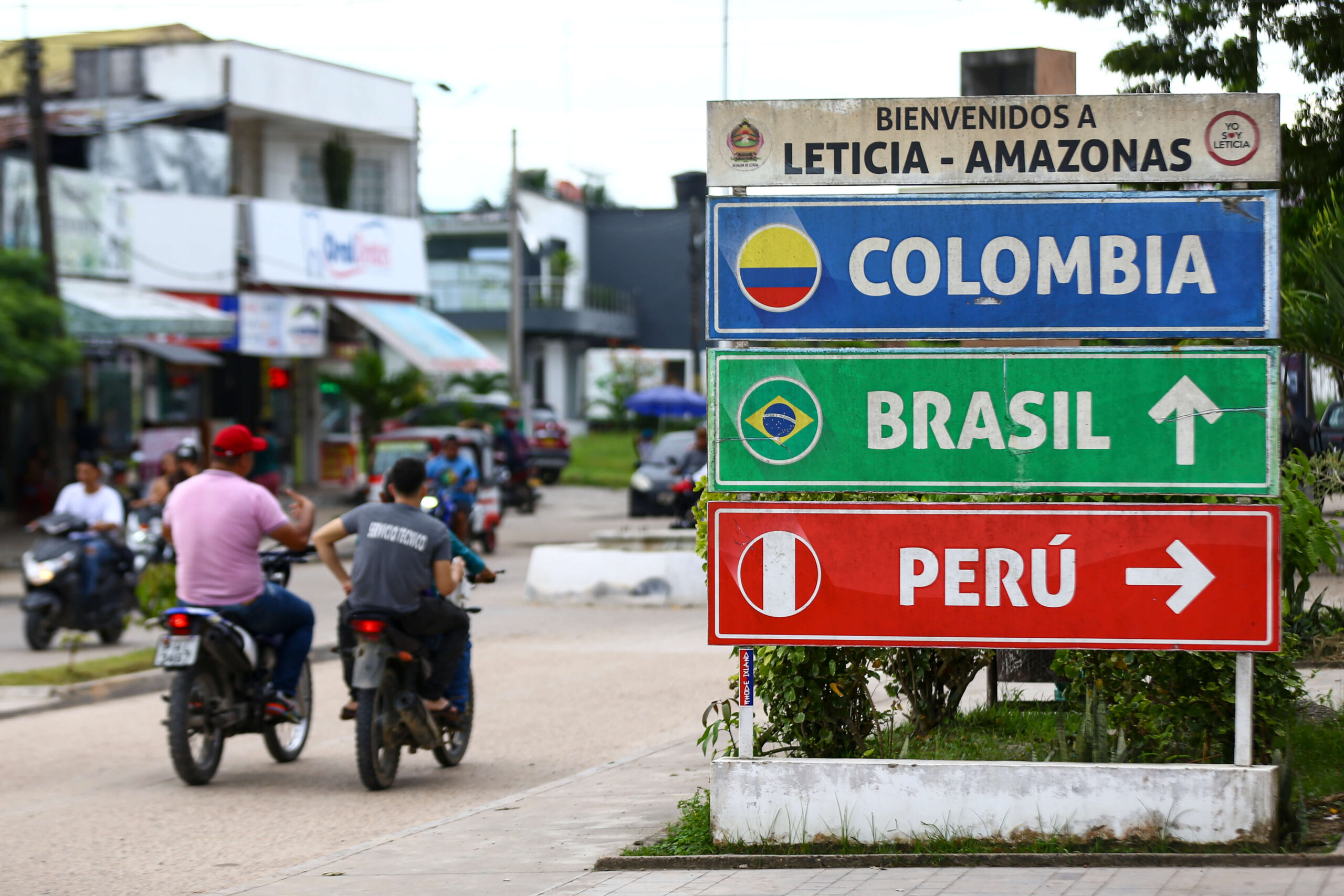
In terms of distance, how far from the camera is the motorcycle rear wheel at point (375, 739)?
26.6 ft

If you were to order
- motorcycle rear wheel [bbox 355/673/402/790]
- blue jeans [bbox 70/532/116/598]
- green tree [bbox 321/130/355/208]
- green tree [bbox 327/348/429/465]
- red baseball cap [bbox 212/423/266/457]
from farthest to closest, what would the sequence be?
1. green tree [bbox 321/130/355/208]
2. green tree [bbox 327/348/429/465]
3. blue jeans [bbox 70/532/116/598]
4. red baseball cap [bbox 212/423/266/457]
5. motorcycle rear wheel [bbox 355/673/402/790]

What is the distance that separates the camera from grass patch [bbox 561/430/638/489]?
40.9 meters

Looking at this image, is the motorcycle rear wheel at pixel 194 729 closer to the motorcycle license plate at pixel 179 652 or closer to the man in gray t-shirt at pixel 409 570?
the motorcycle license plate at pixel 179 652

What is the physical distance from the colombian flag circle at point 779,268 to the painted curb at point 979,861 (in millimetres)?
2182

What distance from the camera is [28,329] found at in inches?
906

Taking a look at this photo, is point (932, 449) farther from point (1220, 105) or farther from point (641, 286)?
point (641, 286)

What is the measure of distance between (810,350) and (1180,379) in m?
1.46

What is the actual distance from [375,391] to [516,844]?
→ 86.3 feet

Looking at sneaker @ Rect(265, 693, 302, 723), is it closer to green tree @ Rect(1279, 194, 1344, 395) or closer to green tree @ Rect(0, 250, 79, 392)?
green tree @ Rect(1279, 194, 1344, 395)

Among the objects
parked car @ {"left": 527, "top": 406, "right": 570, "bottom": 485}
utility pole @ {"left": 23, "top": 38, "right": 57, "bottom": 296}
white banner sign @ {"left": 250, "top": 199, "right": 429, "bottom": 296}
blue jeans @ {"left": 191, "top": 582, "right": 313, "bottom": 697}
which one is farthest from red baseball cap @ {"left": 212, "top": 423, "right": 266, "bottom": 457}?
parked car @ {"left": 527, "top": 406, "right": 570, "bottom": 485}

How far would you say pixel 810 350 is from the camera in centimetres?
634

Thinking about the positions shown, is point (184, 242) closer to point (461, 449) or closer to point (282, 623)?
point (461, 449)

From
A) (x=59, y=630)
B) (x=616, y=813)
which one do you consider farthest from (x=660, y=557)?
(x=616, y=813)

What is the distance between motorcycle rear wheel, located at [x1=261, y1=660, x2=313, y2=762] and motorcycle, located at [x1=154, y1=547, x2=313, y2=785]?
0.02 metres
